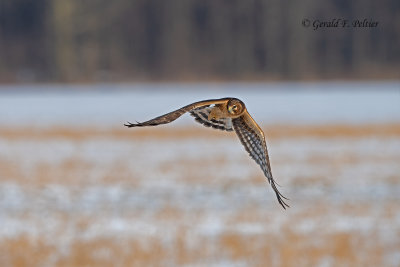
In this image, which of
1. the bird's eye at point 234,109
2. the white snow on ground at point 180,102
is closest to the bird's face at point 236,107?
the bird's eye at point 234,109

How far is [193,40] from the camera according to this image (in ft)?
159

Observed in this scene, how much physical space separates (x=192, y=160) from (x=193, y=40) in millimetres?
32679

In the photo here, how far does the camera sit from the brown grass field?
31.9 ft

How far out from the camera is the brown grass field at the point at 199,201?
9711 mm

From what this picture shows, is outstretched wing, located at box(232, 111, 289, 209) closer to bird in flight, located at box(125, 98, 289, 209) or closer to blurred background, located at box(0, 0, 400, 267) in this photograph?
bird in flight, located at box(125, 98, 289, 209)

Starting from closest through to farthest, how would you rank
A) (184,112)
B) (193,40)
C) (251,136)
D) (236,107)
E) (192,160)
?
(184,112) → (236,107) → (251,136) → (192,160) → (193,40)

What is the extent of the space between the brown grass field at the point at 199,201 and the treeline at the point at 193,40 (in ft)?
77.4

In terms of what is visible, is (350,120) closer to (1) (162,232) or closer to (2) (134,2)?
(1) (162,232)

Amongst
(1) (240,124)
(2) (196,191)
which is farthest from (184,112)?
(2) (196,191)

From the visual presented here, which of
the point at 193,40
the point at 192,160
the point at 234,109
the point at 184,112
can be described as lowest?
the point at 193,40

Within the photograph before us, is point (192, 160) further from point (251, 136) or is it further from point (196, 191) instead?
point (251, 136)

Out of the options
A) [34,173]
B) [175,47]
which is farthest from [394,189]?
[175,47]

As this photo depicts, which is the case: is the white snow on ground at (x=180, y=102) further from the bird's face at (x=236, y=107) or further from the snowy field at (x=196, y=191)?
the bird's face at (x=236, y=107)

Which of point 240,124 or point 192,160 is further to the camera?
point 192,160
